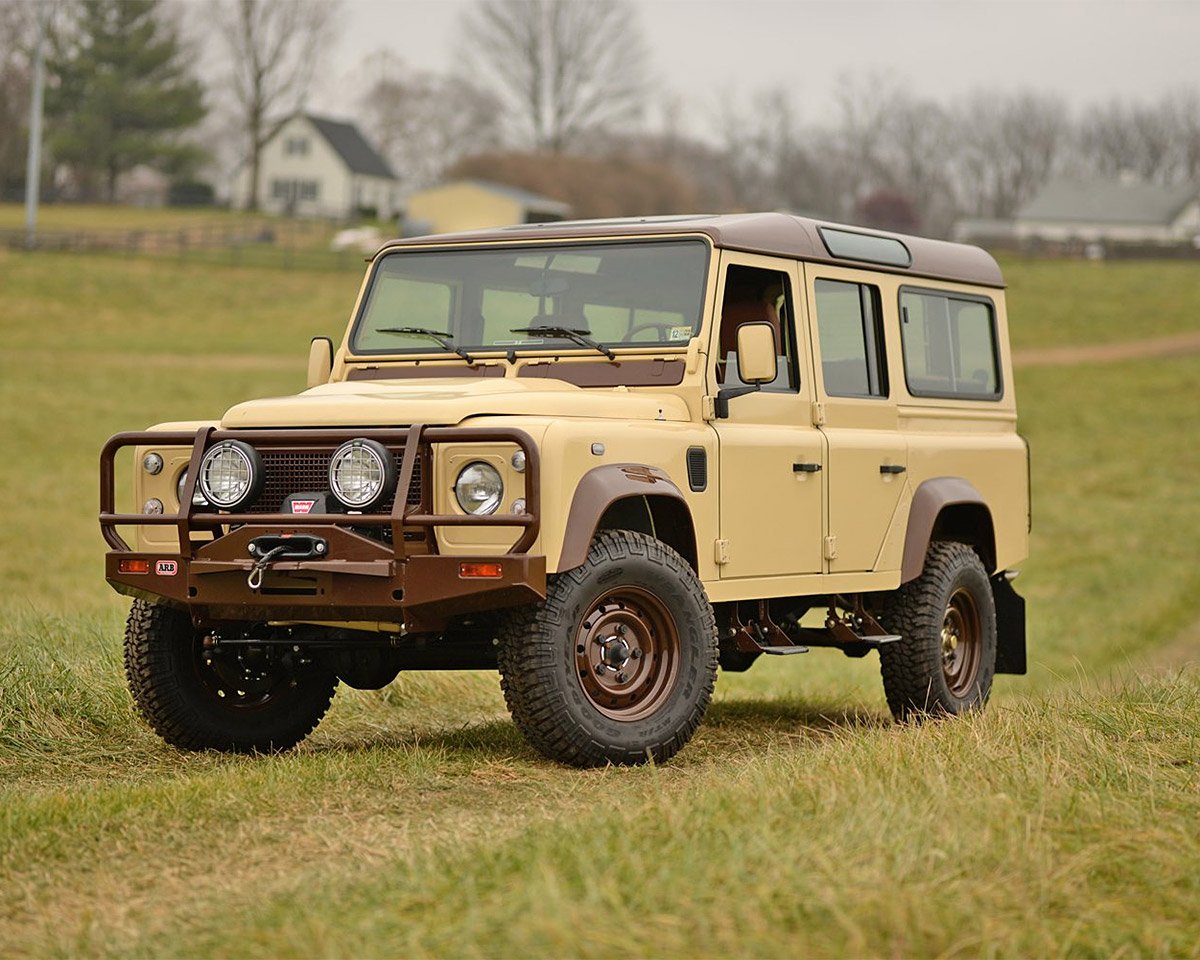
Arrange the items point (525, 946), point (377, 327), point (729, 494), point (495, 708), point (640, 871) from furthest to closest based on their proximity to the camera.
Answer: point (495, 708) < point (377, 327) < point (729, 494) < point (640, 871) < point (525, 946)

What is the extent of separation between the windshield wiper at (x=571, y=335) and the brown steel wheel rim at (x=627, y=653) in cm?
125

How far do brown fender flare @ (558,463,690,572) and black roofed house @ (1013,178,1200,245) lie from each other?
93.1 meters

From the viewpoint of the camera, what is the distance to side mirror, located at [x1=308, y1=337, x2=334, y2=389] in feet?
28.0

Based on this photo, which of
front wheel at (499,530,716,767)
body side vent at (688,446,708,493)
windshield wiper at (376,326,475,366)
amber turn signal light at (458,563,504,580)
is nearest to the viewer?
amber turn signal light at (458,563,504,580)

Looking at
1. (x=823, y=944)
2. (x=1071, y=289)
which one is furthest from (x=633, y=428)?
(x=1071, y=289)

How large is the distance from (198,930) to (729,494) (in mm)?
3702

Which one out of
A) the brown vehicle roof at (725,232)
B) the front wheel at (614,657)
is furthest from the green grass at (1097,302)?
the front wheel at (614,657)

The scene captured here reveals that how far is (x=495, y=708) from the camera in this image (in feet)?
31.5

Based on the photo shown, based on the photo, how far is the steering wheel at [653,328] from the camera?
7855mm

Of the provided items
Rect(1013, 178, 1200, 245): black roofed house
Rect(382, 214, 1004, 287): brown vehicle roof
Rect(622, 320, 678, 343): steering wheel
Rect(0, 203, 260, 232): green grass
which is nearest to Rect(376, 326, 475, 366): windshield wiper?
Rect(382, 214, 1004, 287): brown vehicle roof

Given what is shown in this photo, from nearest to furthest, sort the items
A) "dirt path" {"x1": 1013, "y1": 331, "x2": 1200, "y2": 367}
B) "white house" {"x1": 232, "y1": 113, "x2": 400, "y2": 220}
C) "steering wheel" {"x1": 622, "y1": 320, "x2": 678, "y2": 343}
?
"steering wheel" {"x1": 622, "y1": 320, "x2": 678, "y2": 343} → "dirt path" {"x1": 1013, "y1": 331, "x2": 1200, "y2": 367} → "white house" {"x1": 232, "y1": 113, "x2": 400, "y2": 220}

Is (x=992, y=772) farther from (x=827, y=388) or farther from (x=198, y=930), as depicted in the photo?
(x=827, y=388)

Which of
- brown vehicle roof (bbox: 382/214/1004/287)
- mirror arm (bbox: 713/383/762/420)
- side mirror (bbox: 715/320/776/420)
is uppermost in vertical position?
brown vehicle roof (bbox: 382/214/1004/287)

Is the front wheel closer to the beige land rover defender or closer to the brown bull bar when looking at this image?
the beige land rover defender
